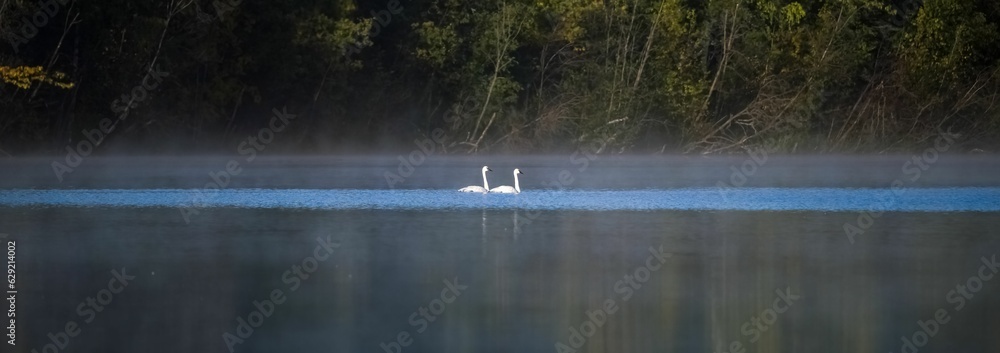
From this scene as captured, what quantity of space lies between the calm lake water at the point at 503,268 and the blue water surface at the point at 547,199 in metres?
0.05

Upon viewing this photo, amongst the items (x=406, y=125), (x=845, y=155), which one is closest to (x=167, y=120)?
(x=406, y=125)

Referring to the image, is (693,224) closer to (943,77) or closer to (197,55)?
(197,55)

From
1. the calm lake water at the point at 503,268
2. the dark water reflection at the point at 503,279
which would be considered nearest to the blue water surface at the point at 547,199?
the calm lake water at the point at 503,268

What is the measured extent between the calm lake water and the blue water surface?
0.17 ft

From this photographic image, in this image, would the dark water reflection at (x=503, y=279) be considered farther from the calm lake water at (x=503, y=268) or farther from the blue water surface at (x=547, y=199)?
the blue water surface at (x=547, y=199)

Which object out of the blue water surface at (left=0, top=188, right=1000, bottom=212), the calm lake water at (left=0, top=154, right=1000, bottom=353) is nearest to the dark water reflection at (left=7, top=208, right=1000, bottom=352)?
the calm lake water at (left=0, top=154, right=1000, bottom=353)

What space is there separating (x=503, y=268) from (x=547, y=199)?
23.0 ft

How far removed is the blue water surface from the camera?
15.4 m

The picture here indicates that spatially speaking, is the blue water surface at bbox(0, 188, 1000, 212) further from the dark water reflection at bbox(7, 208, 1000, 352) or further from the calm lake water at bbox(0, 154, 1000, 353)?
the dark water reflection at bbox(7, 208, 1000, 352)

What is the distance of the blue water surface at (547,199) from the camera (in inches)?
608

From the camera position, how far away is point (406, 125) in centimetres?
3100

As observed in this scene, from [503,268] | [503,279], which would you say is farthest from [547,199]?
[503,279]

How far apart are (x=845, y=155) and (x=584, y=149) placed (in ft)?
18.0

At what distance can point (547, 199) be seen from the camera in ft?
55.1
